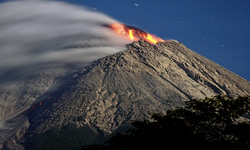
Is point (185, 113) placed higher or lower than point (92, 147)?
higher

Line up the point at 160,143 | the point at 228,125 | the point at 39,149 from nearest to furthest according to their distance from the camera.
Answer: the point at 160,143 → the point at 228,125 → the point at 39,149

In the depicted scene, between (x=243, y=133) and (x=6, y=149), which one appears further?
(x=6, y=149)

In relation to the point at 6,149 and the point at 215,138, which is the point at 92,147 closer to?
the point at 215,138

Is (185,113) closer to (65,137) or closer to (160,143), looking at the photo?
(160,143)

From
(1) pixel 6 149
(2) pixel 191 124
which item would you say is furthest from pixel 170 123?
(1) pixel 6 149

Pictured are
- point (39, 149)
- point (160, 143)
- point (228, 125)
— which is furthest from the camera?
point (39, 149)

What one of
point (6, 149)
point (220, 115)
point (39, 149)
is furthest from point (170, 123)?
point (6, 149)
